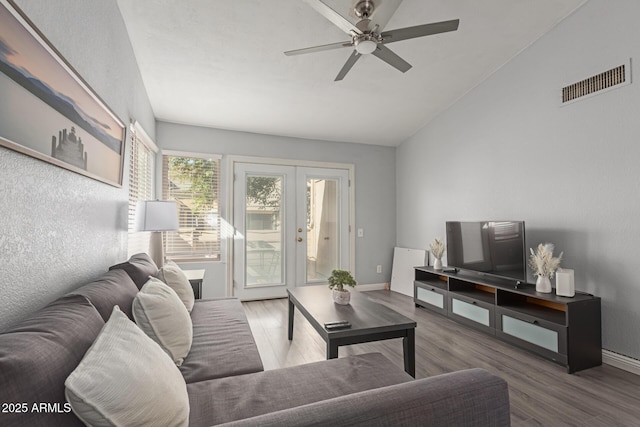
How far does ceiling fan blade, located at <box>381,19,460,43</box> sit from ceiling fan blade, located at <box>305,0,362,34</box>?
0.21m

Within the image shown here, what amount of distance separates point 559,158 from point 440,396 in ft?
9.81

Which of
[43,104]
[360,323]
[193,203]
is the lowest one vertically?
[360,323]

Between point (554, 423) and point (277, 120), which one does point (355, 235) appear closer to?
point (277, 120)

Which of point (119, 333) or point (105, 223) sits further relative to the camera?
point (105, 223)

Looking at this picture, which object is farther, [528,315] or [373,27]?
[528,315]

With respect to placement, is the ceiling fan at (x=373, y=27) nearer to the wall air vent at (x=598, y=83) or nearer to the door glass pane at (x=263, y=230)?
the wall air vent at (x=598, y=83)

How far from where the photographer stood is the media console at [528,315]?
91.4 inches

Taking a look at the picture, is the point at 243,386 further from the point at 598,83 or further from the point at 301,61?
the point at 598,83

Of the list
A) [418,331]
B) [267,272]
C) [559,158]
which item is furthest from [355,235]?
[559,158]

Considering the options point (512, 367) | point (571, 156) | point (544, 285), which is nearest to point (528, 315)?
point (544, 285)

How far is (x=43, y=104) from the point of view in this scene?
1214 millimetres

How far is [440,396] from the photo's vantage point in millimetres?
803

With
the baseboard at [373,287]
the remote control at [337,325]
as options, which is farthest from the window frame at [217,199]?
the remote control at [337,325]

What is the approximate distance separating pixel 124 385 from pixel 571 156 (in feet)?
11.7
